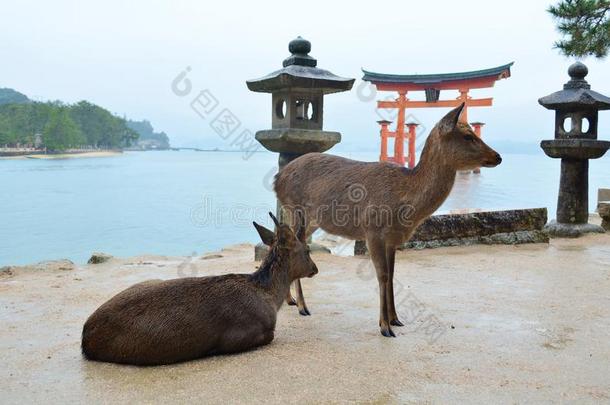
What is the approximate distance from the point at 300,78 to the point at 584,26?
4.91 metres

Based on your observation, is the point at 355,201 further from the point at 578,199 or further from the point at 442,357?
the point at 578,199

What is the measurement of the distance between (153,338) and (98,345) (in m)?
0.36

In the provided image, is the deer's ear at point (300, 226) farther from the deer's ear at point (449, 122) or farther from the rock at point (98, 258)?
the rock at point (98, 258)

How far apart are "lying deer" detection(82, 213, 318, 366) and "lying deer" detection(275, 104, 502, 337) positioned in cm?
91

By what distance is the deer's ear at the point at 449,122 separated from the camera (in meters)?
3.97

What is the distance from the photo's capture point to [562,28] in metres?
8.74

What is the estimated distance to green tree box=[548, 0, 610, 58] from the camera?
8500 mm

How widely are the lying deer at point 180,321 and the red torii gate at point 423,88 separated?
58.5ft

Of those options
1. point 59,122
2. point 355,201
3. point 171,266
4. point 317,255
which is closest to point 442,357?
point 355,201

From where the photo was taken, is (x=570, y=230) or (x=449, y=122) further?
(x=570, y=230)

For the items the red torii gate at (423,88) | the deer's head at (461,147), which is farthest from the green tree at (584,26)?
the red torii gate at (423,88)

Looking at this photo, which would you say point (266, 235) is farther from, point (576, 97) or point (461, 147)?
point (576, 97)

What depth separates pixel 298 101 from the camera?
7.29m

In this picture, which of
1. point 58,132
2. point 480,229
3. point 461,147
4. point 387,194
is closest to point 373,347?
point 387,194
